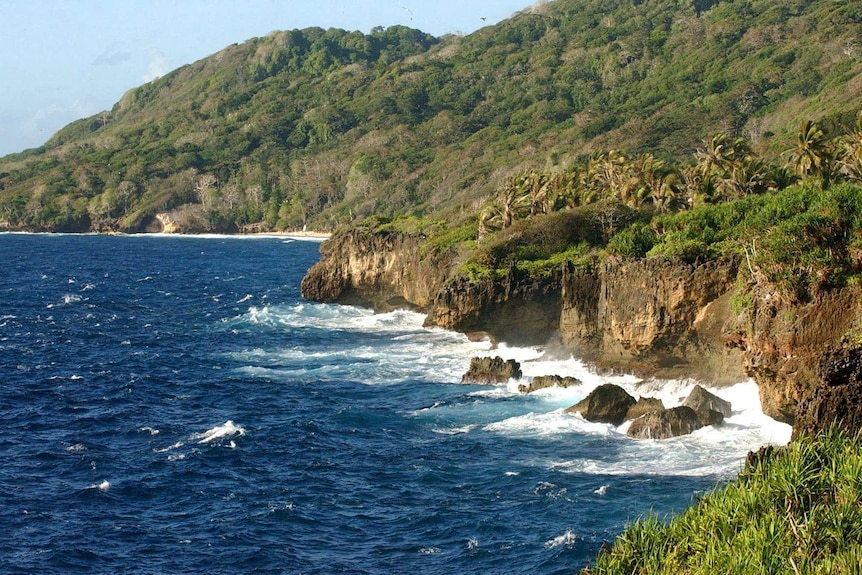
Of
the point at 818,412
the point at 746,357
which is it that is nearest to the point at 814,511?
the point at 818,412

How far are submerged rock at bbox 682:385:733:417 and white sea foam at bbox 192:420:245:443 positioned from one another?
948 inches

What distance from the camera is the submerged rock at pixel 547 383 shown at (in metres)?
61.8

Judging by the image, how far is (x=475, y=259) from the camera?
259 ft

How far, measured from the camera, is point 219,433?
5397 cm

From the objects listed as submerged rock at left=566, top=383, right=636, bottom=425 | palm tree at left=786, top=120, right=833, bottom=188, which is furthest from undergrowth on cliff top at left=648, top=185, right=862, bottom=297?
submerged rock at left=566, top=383, right=636, bottom=425

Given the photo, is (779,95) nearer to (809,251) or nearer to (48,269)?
(48,269)

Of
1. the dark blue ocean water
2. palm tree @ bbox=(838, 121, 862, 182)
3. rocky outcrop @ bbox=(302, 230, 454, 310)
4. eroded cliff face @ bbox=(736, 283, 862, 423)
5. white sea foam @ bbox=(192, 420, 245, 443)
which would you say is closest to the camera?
the dark blue ocean water

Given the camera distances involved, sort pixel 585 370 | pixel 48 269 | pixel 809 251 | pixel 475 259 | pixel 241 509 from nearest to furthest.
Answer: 1. pixel 241 509
2. pixel 809 251
3. pixel 585 370
4. pixel 475 259
5. pixel 48 269

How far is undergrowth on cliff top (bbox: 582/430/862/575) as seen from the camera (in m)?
24.3

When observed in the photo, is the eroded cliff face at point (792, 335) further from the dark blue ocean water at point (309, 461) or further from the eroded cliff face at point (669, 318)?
the eroded cliff face at point (669, 318)

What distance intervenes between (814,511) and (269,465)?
2919 cm

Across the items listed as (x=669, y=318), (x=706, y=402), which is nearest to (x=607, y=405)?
(x=706, y=402)

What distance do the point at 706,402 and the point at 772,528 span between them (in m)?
28.1

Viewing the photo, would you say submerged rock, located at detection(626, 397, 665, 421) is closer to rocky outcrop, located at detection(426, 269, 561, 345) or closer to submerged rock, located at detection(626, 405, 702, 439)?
submerged rock, located at detection(626, 405, 702, 439)
